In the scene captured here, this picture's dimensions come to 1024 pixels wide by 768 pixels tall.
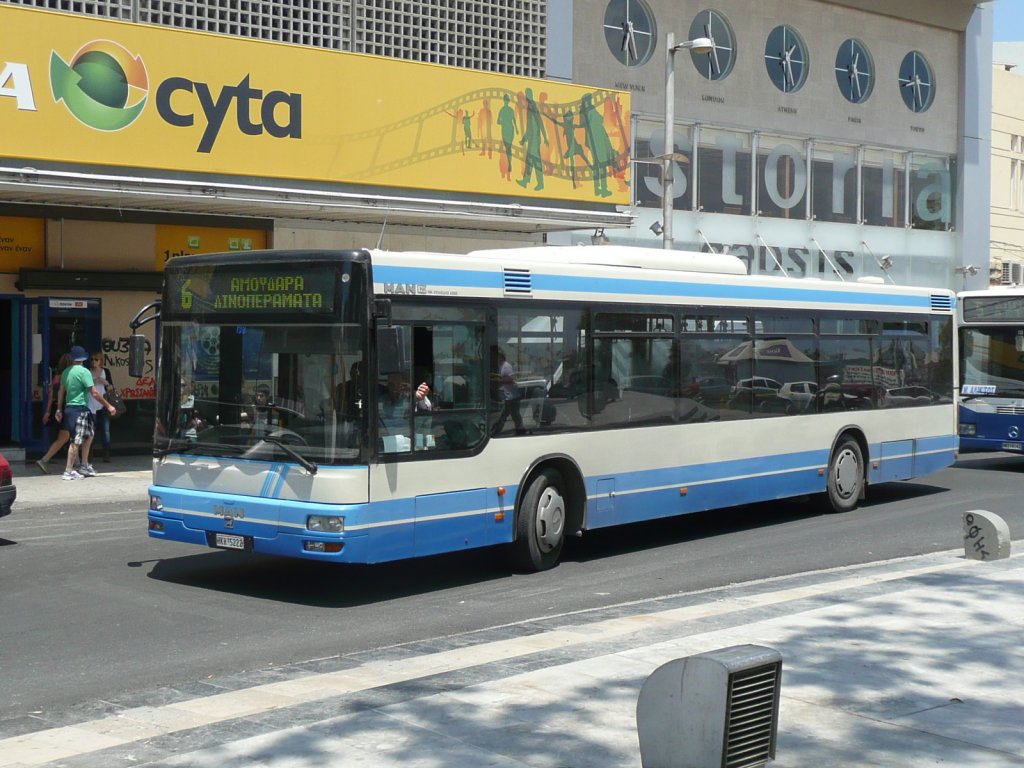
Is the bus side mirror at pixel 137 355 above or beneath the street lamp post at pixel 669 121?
beneath

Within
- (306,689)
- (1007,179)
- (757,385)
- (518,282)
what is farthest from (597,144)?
(1007,179)

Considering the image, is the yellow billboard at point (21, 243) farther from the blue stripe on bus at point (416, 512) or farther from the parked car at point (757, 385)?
the parked car at point (757, 385)

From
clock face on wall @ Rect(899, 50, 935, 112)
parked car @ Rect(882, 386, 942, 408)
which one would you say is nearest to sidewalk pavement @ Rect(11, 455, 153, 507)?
parked car @ Rect(882, 386, 942, 408)

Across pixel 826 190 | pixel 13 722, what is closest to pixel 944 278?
pixel 826 190

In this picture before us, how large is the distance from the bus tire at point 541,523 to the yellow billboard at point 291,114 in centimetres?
961

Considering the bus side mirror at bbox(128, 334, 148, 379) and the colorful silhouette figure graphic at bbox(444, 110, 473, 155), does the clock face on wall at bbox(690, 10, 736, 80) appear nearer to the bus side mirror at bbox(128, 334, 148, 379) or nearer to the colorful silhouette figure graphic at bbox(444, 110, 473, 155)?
the colorful silhouette figure graphic at bbox(444, 110, 473, 155)

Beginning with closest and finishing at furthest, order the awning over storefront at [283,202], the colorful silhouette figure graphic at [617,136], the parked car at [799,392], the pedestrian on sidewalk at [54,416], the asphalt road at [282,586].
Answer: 1. the asphalt road at [282,586]
2. the parked car at [799,392]
3. the awning over storefront at [283,202]
4. the pedestrian on sidewalk at [54,416]
5. the colorful silhouette figure graphic at [617,136]

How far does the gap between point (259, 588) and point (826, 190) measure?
24.9 m

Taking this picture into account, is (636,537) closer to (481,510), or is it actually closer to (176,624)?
(481,510)

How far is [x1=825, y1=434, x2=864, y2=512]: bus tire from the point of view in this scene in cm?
1567

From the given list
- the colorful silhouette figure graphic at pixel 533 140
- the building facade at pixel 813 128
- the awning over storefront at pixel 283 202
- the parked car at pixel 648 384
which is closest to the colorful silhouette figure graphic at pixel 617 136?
the awning over storefront at pixel 283 202

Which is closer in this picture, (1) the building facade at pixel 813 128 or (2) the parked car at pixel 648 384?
(2) the parked car at pixel 648 384

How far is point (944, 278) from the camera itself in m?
36.2

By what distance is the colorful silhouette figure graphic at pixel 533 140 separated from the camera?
2306 cm
